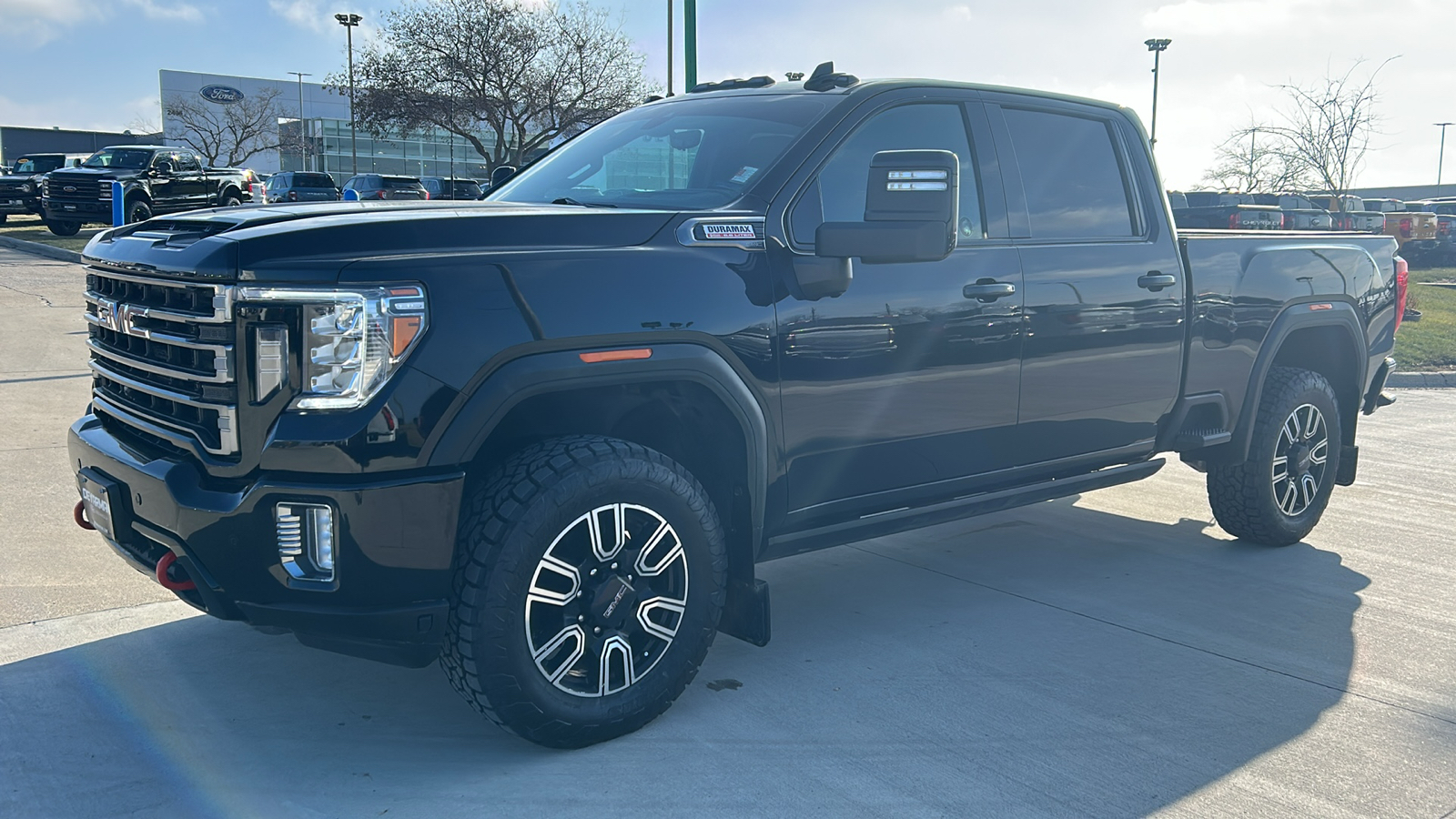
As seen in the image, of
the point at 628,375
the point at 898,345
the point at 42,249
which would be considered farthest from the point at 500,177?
the point at 42,249

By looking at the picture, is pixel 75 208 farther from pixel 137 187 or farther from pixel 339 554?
pixel 339 554

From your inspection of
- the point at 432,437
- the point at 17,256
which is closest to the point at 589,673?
the point at 432,437

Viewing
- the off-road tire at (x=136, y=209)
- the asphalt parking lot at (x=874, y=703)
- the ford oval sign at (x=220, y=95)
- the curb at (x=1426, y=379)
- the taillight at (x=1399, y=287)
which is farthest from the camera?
the ford oval sign at (x=220, y=95)

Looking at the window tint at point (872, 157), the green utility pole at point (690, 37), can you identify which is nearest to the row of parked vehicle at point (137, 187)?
the green utility pole at point (690, 37)

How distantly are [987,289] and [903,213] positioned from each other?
0.84 meters

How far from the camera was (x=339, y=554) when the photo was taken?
9.95 feet

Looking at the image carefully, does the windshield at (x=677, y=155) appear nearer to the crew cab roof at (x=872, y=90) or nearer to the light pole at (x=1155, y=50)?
the crew cab roof at (x=872, y=90)

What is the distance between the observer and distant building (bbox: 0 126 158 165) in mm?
85312

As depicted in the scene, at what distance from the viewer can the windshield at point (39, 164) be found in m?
34.2

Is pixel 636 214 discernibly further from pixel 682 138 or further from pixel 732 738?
pixel 732 738

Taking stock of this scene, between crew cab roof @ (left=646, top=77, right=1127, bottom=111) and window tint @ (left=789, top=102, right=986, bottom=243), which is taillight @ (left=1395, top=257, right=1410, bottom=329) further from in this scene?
window tint @ (left=789, top=102, right=986, bottom=243)

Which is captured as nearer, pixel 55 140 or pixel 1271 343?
pixel 1271 343

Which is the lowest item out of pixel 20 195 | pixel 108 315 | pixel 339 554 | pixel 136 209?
pixel 339 554

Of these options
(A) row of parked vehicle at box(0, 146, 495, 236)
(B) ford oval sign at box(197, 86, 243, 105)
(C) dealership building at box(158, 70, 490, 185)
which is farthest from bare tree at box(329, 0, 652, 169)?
(B) ford oval sign at box(197, 86, 243, 105)
